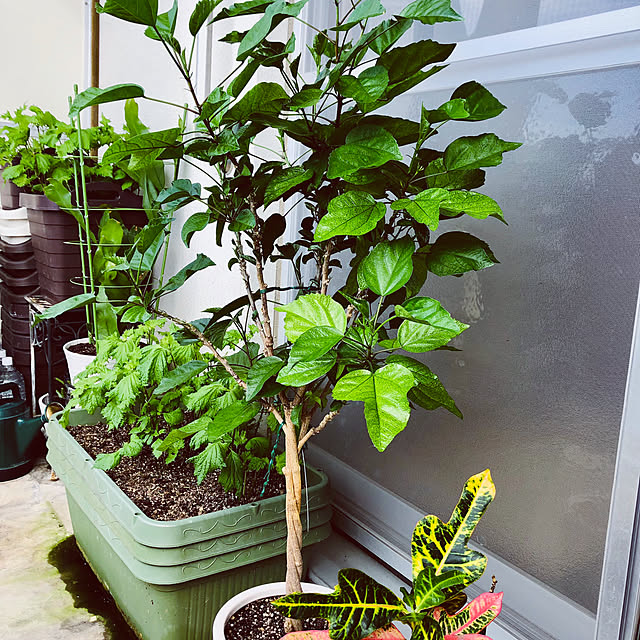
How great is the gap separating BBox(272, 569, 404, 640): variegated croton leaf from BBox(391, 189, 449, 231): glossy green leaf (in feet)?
A: 1.32

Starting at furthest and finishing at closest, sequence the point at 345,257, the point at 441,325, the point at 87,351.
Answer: the point at 87,351 → the point at 345,257 → the point at 441,325

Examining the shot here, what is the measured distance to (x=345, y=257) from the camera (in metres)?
1.51

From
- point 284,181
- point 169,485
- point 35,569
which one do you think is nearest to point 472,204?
point 284,181

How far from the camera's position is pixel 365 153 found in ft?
2.35

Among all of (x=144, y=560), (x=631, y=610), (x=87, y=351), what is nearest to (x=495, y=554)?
(x=631, y=610)

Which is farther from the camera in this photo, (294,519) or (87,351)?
(87,351)

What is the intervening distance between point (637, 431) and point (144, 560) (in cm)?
85

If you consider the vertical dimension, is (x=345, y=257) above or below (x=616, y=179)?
below

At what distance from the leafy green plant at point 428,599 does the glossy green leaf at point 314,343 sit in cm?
22

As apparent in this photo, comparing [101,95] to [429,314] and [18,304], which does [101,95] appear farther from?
[18,304]

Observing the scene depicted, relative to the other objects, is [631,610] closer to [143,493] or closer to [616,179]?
[616,179]

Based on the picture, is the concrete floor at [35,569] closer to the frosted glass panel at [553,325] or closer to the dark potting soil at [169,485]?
the dark potting soil at [169,485]

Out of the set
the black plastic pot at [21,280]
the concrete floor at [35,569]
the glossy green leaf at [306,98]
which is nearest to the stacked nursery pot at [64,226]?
Answer: the black plastic pot at [21,280]

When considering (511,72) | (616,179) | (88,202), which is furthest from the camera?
(88,202)
